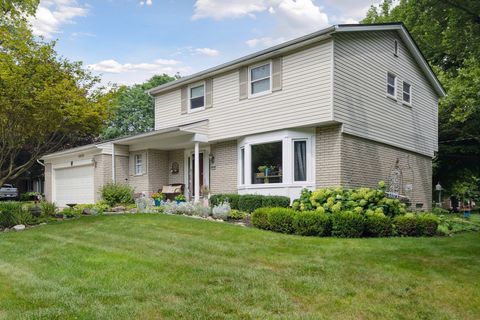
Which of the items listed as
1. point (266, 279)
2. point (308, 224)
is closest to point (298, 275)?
point (266, 279)

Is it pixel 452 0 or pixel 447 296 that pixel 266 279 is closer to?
pixel 447 296

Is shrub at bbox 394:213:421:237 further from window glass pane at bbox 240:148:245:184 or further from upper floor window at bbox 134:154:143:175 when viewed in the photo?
upper floor window at bbox 134:154:143:175

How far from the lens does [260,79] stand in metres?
14.5

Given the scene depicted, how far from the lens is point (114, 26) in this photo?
1462 centimetres

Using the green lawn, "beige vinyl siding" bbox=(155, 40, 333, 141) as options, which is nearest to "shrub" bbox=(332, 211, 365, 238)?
the green lawn

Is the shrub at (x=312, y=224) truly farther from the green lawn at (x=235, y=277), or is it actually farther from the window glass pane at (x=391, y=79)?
the window glass pane at (x=391, y=79)

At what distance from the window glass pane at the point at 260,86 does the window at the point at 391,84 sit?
4.57 meters

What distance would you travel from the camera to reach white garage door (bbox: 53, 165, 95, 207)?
19.6 meters

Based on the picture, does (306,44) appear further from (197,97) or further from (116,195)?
(116,195)

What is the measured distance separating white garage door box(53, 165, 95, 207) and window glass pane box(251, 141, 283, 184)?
8.49 meters

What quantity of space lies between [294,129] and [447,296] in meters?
9.08

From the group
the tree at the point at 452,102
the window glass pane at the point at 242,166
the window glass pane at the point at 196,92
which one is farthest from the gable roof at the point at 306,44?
the window glass pane at the point at 242,166

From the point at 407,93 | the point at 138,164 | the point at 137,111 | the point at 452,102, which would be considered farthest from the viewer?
the point at 137,111

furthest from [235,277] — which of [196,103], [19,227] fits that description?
[196,103]
